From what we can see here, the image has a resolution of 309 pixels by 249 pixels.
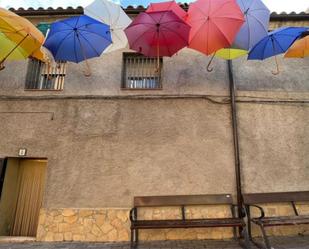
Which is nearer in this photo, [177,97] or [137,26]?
[137,26]

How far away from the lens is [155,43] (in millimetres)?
5766

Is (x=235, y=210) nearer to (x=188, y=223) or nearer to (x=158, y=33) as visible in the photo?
(x=188, y=223)

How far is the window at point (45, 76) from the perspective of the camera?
724cm

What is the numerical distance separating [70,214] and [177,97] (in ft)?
12.2

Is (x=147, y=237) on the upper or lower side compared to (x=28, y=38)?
lower

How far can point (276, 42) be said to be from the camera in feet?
20.3

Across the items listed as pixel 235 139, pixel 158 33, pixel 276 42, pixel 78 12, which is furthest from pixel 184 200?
pixel 78 12

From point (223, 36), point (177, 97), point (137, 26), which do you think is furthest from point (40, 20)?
point (223, 36)

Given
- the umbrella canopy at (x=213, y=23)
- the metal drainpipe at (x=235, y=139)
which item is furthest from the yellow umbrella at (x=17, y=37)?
the metal drainpipe at (x=235, y=139)

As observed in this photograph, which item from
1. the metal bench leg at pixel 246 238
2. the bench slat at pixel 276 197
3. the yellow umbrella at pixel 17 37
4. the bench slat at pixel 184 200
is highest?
the yellow umbrella at pixel 17 37

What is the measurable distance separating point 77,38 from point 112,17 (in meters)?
0.89

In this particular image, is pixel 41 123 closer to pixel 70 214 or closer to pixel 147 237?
pixel 70 214

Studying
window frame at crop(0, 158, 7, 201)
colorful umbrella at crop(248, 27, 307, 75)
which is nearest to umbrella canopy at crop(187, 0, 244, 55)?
colorful umbrella at crop(248, 27, 307, 75)

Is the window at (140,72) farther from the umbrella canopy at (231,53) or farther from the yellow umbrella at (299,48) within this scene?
the yellow umbrella at (299,48)
